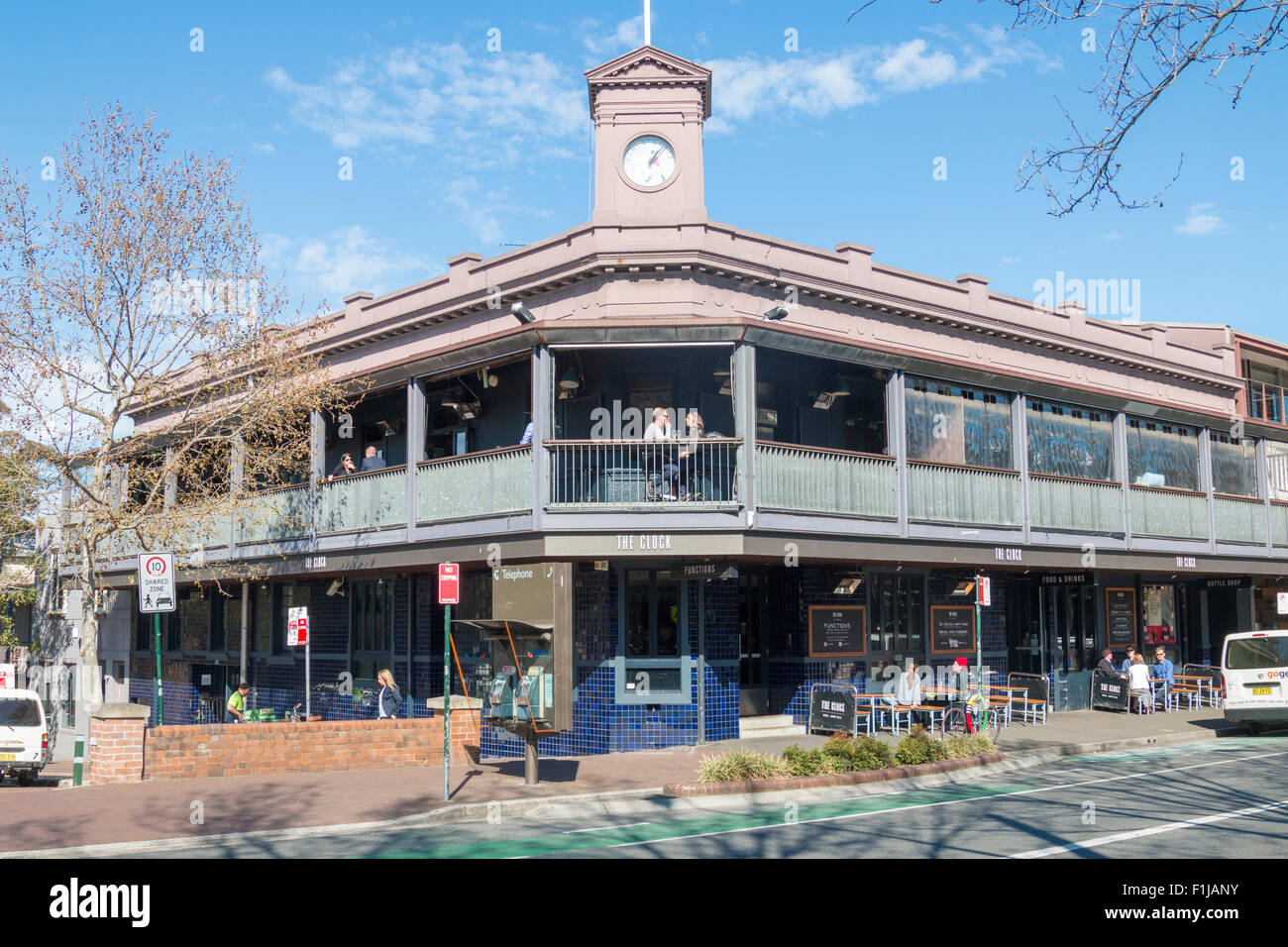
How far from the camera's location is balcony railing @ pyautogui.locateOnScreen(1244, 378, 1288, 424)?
33.6 m

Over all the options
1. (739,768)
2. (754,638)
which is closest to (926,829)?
(739,768)

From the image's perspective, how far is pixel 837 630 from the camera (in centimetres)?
2108

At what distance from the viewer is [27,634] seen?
39781mm

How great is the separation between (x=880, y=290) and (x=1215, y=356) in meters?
13.4

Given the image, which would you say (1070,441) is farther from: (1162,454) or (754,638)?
(754,638)

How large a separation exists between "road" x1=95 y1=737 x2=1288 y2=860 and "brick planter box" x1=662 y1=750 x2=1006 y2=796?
31 cm

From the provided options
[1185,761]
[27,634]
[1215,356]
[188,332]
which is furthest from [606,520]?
[27,634]

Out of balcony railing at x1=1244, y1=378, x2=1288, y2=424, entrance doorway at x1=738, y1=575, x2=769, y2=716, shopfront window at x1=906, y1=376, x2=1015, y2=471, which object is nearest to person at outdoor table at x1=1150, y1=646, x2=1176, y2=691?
shopfront window at x1=906, y1=376, x2=1015, y2=471

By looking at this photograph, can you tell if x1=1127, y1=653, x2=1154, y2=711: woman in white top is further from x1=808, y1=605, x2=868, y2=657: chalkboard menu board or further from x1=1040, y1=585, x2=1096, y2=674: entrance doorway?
x1=808, y1=605, x2=868, y2=657: chalkboard menu board

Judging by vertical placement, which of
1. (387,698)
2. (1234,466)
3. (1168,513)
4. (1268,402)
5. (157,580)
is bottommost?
(387,698)

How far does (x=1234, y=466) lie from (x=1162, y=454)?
11.5 ft

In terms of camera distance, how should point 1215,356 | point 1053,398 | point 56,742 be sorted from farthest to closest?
1. point 56,742
2. point 1215,356
3. point 1053,398

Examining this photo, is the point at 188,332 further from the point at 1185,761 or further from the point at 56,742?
the point at 56,742

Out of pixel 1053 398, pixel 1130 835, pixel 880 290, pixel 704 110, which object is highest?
pixel 704 110
